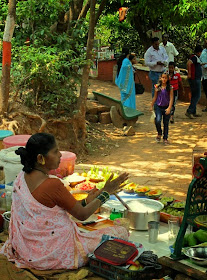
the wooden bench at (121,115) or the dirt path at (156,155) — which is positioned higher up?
the wooden bench at (121,115)

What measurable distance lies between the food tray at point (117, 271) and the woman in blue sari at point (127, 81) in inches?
307

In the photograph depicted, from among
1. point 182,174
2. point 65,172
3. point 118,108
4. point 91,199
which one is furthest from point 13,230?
point 118,108

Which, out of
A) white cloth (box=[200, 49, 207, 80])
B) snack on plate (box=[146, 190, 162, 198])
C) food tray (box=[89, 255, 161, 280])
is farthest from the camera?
white cloth (box=[200, 49, 207, 80])

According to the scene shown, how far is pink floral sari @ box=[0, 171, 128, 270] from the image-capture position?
368cm

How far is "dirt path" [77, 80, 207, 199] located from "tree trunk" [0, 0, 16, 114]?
5.95 ft

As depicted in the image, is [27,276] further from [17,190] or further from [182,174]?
[182,174]

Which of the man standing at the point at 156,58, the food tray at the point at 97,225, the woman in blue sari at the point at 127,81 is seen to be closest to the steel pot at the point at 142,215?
the food tray at the point at 97,225

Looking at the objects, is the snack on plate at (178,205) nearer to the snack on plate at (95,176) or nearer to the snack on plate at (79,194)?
the snack on plate at (79,194)

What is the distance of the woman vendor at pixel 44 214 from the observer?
3.65 m

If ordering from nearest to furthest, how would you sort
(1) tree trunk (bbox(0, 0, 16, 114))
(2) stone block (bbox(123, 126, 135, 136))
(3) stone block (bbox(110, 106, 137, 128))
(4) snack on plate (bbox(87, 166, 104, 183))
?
(4) snack on plate (bbox(87, 166, 104, 183)) < (1) tree trunk (bbox(0, 0, 16, 114)) < (2) stone block (bbox(123, 126, 135, 136)) < (3) stone block (bbox(110, 106, 137, 128))

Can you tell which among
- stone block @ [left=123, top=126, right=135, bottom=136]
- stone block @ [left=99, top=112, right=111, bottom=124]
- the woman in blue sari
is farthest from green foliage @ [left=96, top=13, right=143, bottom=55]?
stone block @ [left=123, top=126, right=135, bottom=136]

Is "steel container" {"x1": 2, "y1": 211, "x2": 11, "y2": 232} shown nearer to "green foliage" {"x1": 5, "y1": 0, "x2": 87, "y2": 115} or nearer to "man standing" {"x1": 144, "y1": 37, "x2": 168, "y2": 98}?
"green foliage" {"x1": 5, "y1": 0, "x2": 87, "y2": 115}

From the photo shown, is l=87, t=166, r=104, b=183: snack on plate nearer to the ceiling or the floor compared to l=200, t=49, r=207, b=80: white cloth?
nearer to the floor

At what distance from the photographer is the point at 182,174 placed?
26.0 ft
